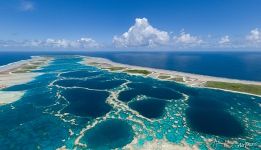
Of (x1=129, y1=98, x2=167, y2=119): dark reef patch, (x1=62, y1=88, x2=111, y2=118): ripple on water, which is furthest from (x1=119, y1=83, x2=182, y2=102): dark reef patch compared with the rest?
(x1=62, y1=88, x2=111, y2=118): ripple on water

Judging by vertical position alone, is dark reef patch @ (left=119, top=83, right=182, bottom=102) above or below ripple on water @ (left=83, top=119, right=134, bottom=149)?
Result: above

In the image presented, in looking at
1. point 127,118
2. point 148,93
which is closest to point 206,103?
point 148,93

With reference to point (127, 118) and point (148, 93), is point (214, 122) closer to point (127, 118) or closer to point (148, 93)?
point (127, 118)

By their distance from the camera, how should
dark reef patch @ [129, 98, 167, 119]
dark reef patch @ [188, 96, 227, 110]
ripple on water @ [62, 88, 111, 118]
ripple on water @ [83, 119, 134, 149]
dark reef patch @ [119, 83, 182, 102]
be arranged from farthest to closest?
dark reef patch @ [119, 83, 182, 102] → dark reef patch @ [188, 96, 227, 110] → ripple on water @ [62, 88, 111, 118] → dark reef patch @ [129, 98, 167, 119] → ripple on water @ [83, 119, 134, 149]

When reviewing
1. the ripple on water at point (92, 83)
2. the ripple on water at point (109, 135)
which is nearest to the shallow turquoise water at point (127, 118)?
the ripple on water at point (109, 135)

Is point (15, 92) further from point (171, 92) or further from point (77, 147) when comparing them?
point (171, 92)

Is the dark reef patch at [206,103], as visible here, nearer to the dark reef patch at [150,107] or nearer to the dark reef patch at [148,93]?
the dark reef patch at [148,93]

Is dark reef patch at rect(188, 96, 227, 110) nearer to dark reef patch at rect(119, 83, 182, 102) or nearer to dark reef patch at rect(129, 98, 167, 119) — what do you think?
dark reef patch at rect(119, 83, 182, 102)
